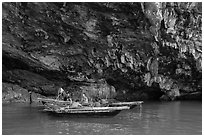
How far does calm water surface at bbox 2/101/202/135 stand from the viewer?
13.3 meters

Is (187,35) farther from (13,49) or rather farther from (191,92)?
(13,49)

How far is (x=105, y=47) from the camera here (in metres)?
21.8

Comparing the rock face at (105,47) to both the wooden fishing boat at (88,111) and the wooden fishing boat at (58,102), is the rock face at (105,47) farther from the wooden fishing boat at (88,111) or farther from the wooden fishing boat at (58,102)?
the wooden fishing boat at (88,111)

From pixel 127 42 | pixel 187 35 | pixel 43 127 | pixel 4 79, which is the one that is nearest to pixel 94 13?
pixel 127 42

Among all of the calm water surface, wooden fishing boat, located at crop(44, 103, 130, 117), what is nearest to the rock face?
the calm water surface

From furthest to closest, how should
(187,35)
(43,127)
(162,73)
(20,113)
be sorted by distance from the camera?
(162,73), (187,35), (20,113), (43,127)

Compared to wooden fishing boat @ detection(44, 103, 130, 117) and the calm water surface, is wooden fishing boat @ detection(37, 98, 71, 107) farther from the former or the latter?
wooden fishing boat @ detection(44, 103, 130, 117)

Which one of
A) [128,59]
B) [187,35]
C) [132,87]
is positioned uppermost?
[187,35]

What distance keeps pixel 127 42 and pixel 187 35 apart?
13.2 ft

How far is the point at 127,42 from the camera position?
21.4 metres

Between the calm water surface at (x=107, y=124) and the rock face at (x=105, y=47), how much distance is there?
5.27 metres

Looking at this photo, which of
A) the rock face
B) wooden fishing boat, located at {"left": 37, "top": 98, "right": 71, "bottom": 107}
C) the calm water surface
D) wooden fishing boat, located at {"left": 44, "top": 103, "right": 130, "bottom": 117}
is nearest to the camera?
the calm water surface

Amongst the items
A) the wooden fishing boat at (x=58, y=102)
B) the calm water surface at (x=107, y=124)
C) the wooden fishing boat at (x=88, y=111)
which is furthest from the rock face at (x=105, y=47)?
the wooden fishing boat at (x=88, y=111)

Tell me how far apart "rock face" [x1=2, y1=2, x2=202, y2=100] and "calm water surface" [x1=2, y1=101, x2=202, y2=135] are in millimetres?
5272
